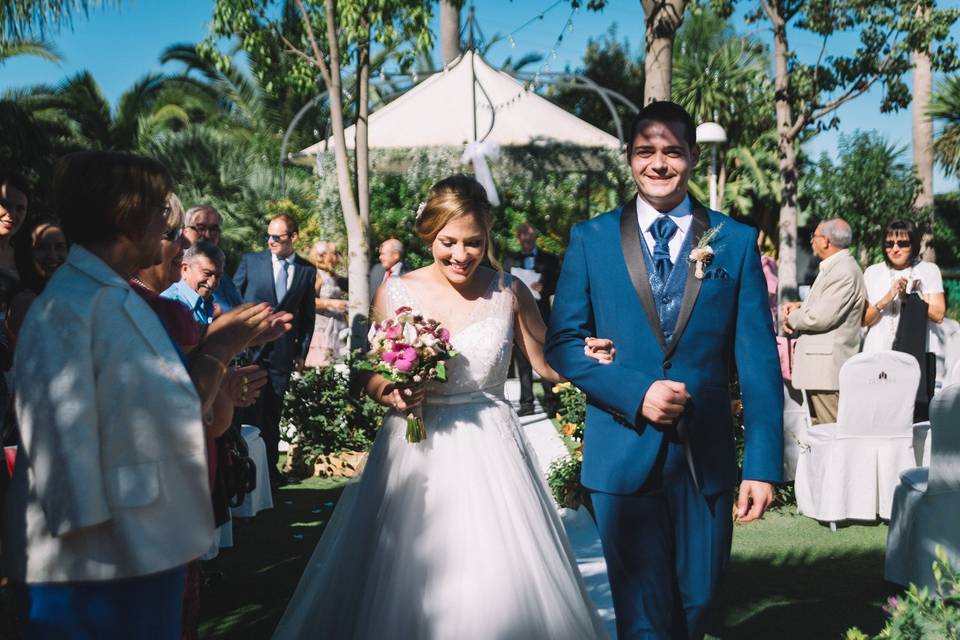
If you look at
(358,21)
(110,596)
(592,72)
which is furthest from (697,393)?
(592,72)

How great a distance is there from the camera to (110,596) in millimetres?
2459

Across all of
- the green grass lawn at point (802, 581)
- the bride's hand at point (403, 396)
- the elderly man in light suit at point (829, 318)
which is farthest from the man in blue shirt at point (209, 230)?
the elderly man in light suit at point (829, 318)

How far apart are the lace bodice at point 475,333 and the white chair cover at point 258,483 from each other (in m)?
2.94

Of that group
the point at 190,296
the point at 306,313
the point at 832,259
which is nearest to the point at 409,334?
the point at 190,296

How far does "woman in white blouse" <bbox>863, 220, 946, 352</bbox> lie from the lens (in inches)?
340

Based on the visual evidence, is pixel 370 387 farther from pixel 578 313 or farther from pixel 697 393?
pixel 697 393

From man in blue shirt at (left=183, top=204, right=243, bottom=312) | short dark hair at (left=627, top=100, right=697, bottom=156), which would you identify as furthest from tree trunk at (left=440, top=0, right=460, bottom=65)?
short dark hair at (left=627, top=100, right=697, bottom=156)

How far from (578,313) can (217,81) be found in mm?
31233

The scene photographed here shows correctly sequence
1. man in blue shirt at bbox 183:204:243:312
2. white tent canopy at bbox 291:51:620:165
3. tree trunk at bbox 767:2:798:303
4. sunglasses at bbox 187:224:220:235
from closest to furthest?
man in blue shirt at bbox 183:204:243:312
sunglasses at bbox 187:224:220:235
tree trunk at bbox 767:2:798:303
white tent canopy at bbox 291:51:620:165

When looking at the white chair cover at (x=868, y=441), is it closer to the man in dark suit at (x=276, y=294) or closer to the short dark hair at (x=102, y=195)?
the man in dark suit at (x=276, y=294)

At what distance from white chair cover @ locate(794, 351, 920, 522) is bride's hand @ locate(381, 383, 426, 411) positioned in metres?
4.01

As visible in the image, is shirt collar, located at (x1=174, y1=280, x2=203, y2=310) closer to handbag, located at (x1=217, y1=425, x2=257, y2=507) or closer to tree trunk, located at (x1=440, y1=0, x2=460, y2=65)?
handbag, located at (x1=217, y1=425, x2=257, y2=507)

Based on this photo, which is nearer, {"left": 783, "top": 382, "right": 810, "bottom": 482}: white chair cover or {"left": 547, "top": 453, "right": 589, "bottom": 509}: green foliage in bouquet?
{"left": 547, "top": 453, "right": 589, "bottom": 509}: green foliage in bouquet

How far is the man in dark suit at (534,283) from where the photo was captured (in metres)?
11.5
